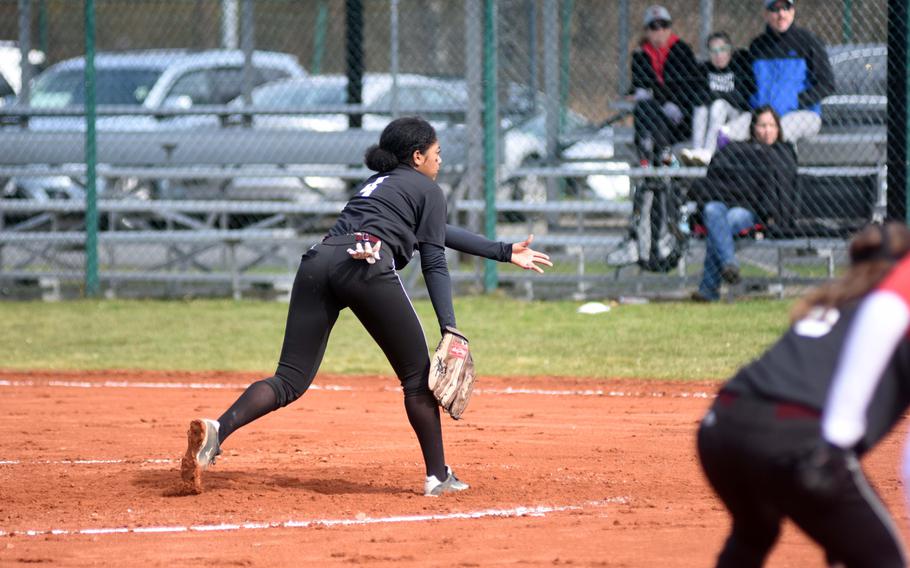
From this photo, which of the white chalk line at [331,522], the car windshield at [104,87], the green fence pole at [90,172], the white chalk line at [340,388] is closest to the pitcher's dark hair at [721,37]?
the white chalk line at [340,388]

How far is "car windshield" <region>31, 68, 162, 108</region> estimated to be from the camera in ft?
59.4

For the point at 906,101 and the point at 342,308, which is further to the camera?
the point at 906,101

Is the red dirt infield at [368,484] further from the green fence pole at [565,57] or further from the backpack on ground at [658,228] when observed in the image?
the green fence pole at [565,57]

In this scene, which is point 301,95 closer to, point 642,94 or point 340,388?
point 642,94

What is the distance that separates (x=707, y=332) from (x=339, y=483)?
5802 mm

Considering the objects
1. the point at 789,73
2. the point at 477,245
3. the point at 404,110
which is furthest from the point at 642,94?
the point at 477,245

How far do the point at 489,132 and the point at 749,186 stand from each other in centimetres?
287

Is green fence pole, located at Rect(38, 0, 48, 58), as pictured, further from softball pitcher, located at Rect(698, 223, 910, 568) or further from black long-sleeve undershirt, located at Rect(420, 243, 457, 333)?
softball pitcher, located at Rect(698, 223, 910, 568)

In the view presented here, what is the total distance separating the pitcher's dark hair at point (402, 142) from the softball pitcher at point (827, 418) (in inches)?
114

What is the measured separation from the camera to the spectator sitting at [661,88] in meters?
13.4

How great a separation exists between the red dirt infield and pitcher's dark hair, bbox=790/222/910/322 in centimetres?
175

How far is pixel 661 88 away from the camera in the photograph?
44.2 feet

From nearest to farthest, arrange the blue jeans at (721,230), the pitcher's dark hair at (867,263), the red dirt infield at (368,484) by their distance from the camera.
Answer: the pitcher's dark hair at (867,263), the red dirt infield at (368,484), the blue jeans at (721,230)

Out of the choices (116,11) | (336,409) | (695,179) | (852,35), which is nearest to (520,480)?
(336,409)
